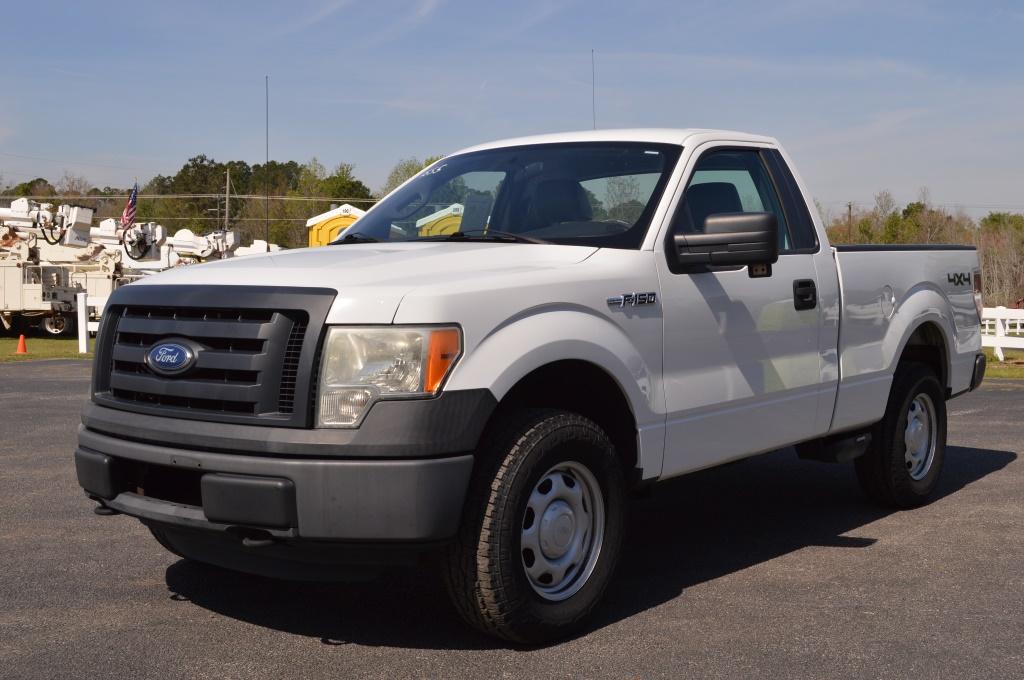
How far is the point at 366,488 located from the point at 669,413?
156 centimetres

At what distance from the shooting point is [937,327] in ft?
23.3

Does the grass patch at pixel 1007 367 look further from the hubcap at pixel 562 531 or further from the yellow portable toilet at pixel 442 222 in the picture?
the hubcap at pixel 562 531

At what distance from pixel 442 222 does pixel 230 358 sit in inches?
73.0

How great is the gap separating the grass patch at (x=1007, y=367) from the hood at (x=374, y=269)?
12.8 m

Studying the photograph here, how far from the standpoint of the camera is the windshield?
514 cm

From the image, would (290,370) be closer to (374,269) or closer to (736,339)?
(374,269)

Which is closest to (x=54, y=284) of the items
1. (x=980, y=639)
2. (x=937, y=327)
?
(x=937, y=327)

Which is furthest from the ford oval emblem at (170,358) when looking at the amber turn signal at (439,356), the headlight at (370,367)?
the amber turn signal at (439,356)

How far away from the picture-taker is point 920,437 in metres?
7.10

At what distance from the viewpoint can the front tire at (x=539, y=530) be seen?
4.11 metres

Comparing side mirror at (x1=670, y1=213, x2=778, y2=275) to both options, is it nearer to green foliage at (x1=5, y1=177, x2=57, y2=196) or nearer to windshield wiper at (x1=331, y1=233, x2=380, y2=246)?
windshield wiper at (x1=331, y1=233, x2=380, y2=246)

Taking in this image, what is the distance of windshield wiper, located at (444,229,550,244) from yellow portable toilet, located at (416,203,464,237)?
9.1 inches

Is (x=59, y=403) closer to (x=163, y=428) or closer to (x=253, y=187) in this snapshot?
(x=163, y=428)

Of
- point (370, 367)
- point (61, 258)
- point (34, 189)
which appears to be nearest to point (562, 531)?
point (370, 367)
